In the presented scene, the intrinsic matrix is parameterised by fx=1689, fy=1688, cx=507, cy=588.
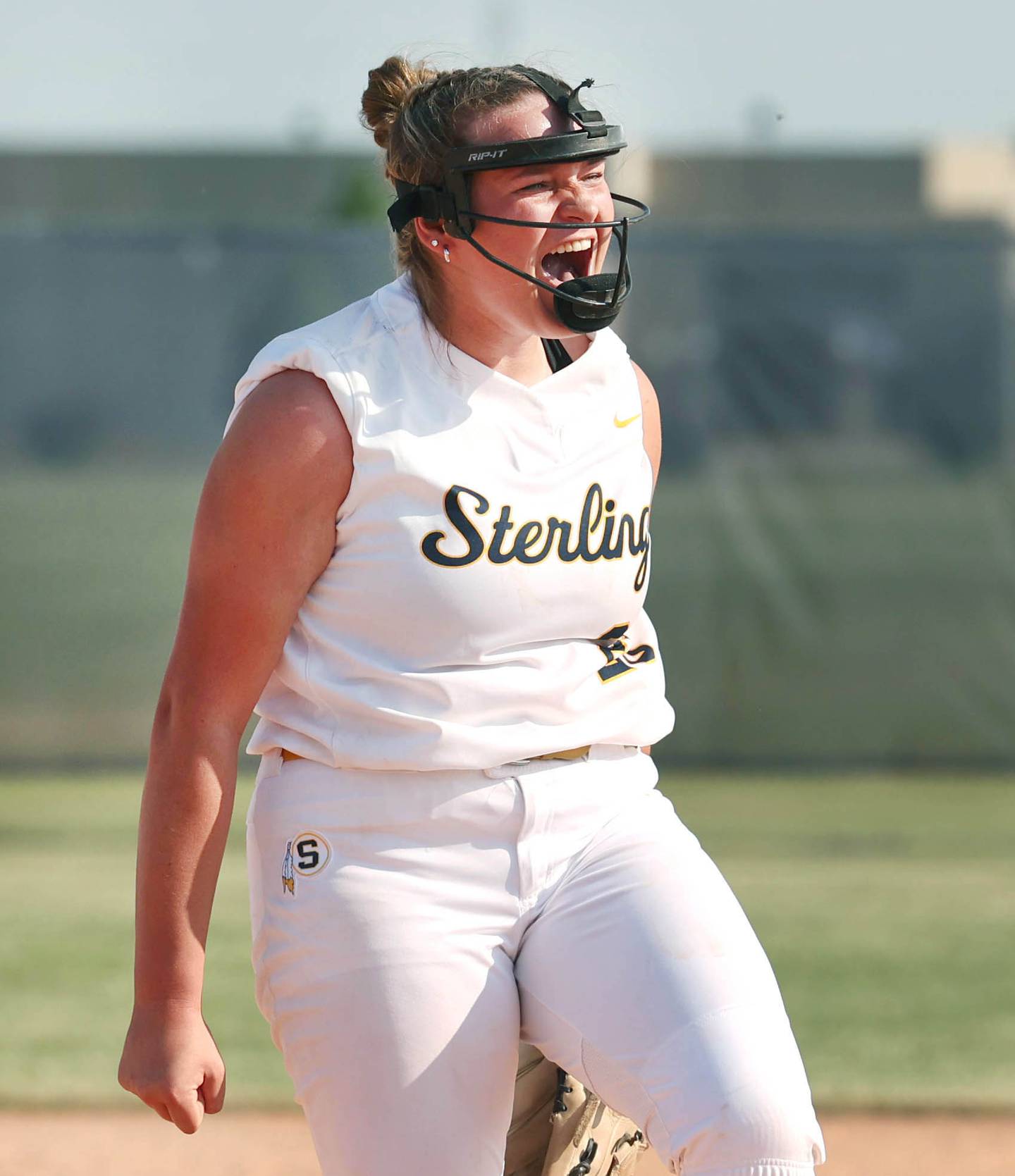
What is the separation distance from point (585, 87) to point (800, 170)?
463 centimetres

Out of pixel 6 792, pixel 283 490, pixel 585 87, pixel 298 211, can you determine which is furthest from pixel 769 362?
pixel 283 490

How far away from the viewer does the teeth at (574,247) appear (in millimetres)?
1857

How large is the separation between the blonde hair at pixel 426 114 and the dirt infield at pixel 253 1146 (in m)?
2.00

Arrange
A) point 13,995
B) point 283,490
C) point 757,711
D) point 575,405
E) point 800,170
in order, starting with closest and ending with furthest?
point 283,490 → point 575,405 → point 13,995 → point 757,711 → point 800,170

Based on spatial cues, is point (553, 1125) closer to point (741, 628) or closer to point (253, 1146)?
point (253, 1146)

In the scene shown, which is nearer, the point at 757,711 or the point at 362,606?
the point at 362,606

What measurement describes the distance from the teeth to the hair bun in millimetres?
306

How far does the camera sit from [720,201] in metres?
6.42

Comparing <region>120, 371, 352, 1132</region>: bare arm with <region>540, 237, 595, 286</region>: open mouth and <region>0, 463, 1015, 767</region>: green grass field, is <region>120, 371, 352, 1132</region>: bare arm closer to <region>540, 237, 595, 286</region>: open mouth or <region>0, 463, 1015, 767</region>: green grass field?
<region>540, 237, 595, 286</region>: open mouth

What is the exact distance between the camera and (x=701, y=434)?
6117 millimetres

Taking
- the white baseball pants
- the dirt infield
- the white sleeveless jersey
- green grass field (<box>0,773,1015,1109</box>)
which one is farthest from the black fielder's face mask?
green grass field (<box>0,773,1015,1109</box>)

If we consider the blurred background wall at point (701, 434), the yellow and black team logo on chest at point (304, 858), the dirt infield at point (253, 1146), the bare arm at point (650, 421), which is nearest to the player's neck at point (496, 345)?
the bare arm at point (650, 421)

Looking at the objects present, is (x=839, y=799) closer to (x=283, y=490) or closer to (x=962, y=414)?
(x=962, y=414)

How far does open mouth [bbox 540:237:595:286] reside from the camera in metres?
1.86
